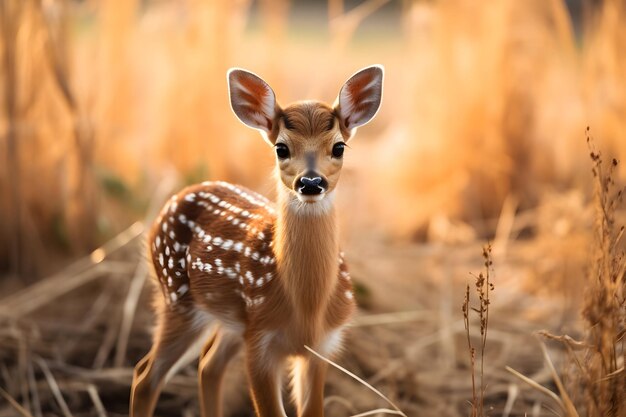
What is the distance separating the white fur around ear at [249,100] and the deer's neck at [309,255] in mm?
213

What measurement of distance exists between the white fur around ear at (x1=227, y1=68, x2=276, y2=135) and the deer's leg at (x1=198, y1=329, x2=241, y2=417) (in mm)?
746

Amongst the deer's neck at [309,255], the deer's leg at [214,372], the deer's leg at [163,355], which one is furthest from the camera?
the deer's leg at [214,372]

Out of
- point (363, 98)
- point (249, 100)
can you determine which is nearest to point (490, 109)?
point (363, 98)

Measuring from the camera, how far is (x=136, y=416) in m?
2.80

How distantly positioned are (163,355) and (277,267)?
0.52 metres

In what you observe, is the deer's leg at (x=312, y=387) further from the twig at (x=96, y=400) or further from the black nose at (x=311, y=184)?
the twig at (x=96, y=400)

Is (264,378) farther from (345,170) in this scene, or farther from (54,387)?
(345,170)

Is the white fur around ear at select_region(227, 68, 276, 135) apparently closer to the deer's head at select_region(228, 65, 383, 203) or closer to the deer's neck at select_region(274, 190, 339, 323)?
the deer's head at select_region(228, 65, 383, 203)

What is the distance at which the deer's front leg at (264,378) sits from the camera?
248cm

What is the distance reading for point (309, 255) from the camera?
2.48m

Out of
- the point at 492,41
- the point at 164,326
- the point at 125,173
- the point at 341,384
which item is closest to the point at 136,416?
the point at 164,326

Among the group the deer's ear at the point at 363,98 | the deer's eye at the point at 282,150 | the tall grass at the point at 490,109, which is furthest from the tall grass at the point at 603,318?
the tall grass at the point at 490,109

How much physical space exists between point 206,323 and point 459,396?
1.34 m

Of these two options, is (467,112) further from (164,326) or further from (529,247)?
(164,326)
